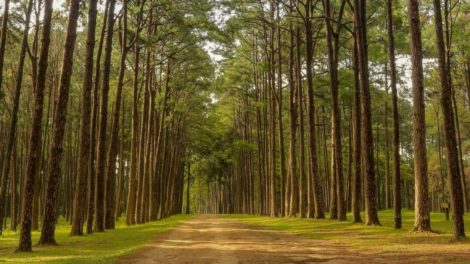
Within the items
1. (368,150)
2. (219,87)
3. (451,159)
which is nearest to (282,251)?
(451,159)

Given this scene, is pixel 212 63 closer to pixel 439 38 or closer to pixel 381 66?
pixel 381 66

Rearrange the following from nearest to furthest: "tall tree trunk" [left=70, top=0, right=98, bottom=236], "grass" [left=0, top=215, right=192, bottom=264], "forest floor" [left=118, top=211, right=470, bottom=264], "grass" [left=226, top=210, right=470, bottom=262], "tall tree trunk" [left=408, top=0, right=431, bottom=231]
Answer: "forest floor" [left=118, top=211, right=470, bottom=264] < "grass" [left=0, top=215, right=192, bottom=264] < "grass" [left=226, top=210, right=470, bottom=262] < "tall tree trunk" [left=408, top=0, right=431, bottom=231] < "tall tree trunk" [left=70, top=0, right=98, bottom=236]

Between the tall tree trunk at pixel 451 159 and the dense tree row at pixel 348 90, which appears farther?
the dense tree row at pixel 348 90

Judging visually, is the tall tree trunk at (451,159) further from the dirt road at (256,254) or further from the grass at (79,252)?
the grass at (79,252)

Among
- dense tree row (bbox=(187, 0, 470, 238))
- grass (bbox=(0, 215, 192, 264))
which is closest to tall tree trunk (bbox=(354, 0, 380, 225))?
dense tree row (bbox=(187, 0, 470, 238))

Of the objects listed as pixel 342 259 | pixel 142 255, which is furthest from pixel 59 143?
pixel 342 259

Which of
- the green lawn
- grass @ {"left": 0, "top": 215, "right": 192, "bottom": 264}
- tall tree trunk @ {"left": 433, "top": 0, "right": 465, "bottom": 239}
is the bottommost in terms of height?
grass @ {"left": 0, "top": 215, "right": 192, "bottom": 264}

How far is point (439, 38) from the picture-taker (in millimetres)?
15156

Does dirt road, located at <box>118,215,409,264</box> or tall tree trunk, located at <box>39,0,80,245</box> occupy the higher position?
tall tree trunk, located at <box>39,0,80,245</box>

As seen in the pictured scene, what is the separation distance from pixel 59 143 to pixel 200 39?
1967 cm

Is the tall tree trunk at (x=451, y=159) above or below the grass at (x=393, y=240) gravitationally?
above

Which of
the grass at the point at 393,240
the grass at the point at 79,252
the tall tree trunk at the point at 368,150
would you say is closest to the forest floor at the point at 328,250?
the grass at the point at 393,240

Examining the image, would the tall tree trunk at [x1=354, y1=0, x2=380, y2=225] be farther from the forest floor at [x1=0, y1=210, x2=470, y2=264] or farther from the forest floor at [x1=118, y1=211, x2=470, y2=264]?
the forest floor at [x1=118, y1=211, x2=470, y2=264]

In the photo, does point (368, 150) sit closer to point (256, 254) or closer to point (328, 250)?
point (328, 250)
